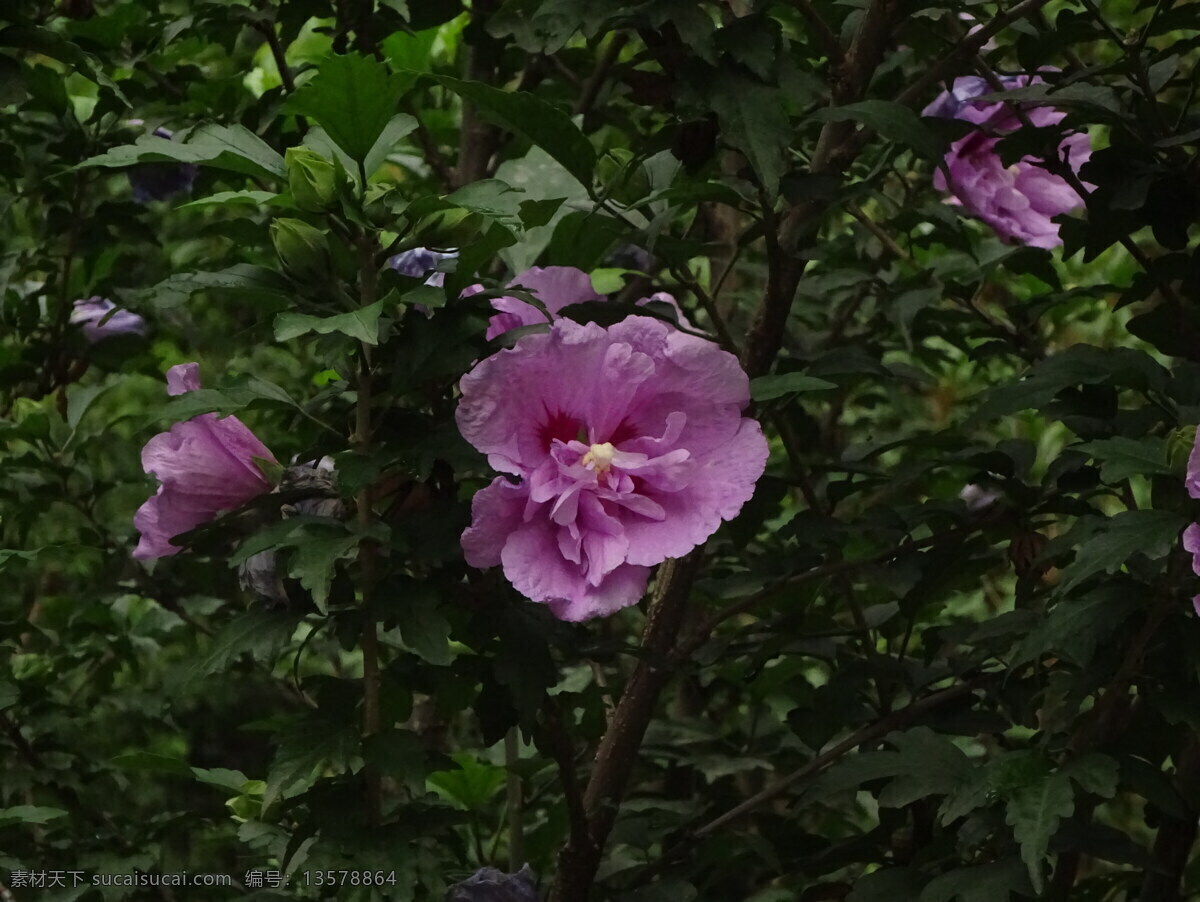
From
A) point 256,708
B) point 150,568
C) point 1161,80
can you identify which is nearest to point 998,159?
point 1161,80

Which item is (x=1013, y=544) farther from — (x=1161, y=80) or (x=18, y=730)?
(x=18, y=730)

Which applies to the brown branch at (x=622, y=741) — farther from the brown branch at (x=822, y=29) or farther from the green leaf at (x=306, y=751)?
the brown branch at (x=822, y=29)

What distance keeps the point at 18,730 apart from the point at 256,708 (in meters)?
0.65

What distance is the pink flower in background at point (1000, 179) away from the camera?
1.25 meters

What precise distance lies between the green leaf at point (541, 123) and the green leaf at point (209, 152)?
0.13 m

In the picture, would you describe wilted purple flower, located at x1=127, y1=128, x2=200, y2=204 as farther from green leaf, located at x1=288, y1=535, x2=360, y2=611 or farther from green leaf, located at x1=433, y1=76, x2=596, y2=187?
green leaf, located at x1=288, y1=535, x2=360, y2=611

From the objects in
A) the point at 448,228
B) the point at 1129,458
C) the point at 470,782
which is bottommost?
the point at 470,782

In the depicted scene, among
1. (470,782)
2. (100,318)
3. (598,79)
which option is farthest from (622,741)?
(100,318)

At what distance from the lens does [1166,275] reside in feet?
3.72

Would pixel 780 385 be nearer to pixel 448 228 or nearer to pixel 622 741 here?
pixel 448 228

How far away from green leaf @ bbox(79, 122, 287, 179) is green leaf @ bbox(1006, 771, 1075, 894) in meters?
0.60

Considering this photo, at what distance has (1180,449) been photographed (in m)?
0.86

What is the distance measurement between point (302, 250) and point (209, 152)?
0.08 metres

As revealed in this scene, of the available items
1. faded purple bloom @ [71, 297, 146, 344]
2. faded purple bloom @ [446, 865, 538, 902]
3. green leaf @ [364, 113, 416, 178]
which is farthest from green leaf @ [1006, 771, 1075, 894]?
faded purple bloom @ [71, 297, 146, 344]
